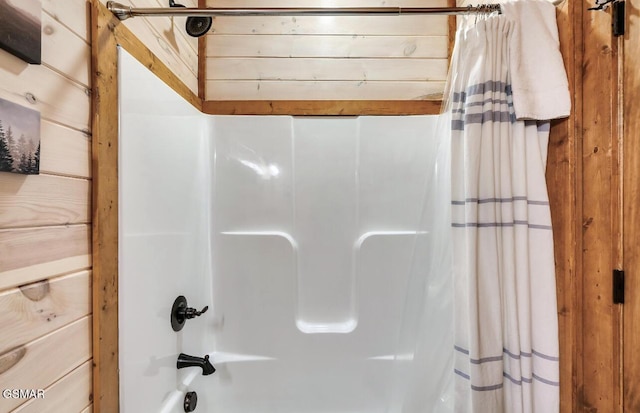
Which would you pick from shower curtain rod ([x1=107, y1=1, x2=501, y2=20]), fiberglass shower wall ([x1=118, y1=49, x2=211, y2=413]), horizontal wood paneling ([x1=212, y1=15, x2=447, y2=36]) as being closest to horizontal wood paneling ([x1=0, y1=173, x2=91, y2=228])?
fiberglass shower wall ([x1=118, y1=49, x2=211, y2=413])

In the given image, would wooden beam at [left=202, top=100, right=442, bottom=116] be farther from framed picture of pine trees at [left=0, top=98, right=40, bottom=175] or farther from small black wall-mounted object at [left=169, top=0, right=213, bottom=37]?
framed picture of pine trees at [left=0, top=98, right=40, bottom=175]

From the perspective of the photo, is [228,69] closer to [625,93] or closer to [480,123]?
[480,123]

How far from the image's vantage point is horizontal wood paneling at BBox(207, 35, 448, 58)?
5.06 ft

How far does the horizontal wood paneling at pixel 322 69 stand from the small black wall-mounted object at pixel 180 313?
1142 mm

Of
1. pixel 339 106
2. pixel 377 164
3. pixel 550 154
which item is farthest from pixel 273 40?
pixel 550 154

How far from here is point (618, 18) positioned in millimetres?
736

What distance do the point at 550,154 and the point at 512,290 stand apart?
1.48 feet

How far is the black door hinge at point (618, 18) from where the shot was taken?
73cm

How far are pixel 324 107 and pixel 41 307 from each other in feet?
4.35

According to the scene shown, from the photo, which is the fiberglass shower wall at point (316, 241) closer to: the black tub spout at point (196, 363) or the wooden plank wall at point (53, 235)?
the black tub spout at point (196, 363)

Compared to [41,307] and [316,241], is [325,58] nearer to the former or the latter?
[316,241]

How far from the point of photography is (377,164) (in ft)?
4.98

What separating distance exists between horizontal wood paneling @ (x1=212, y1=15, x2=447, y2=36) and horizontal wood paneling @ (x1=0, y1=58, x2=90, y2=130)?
1.05 meters

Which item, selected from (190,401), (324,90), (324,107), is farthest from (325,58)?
(190,401)
